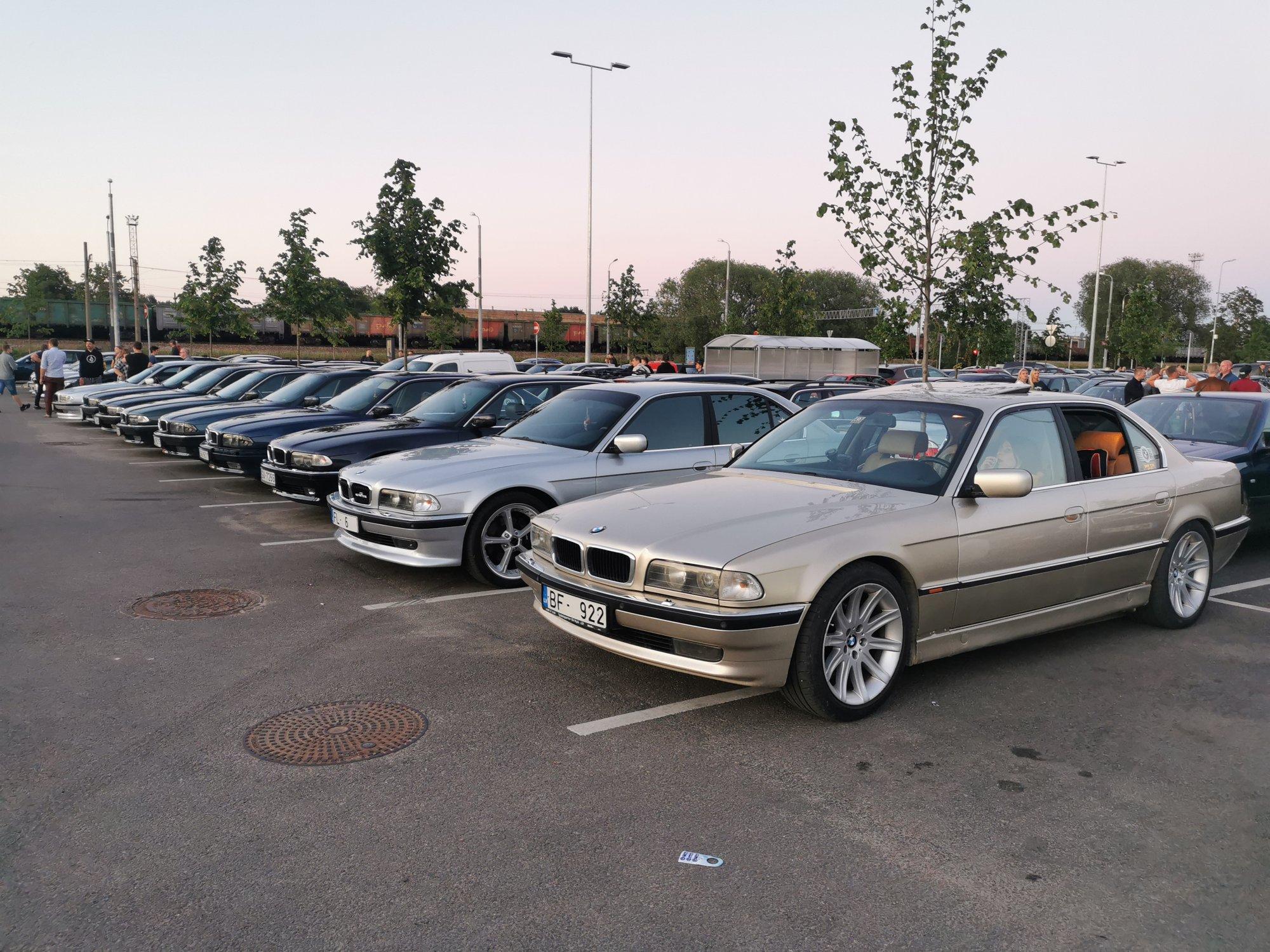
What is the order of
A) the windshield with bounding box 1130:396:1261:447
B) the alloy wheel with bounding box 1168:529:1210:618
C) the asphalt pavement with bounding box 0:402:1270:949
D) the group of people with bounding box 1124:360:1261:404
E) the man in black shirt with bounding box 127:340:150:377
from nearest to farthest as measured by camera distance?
the asphalt pavement with bounding box 0:402:1270:949 → the alloy wheel with bounding box 1168:529:1210:618 → the windshield with bounding box 1130:396:1261:447 → the group of people with bounding box 1124:360:1261:404 → the man in black shirt with bounding box 127:340:150:377

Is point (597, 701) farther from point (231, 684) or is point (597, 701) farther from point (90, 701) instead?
point (90, 701)

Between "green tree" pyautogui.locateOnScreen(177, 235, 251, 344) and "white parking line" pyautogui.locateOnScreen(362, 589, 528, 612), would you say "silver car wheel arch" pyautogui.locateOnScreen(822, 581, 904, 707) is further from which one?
"green tree" pyautogui.locateOnScreen(177, 235, 251, 344)

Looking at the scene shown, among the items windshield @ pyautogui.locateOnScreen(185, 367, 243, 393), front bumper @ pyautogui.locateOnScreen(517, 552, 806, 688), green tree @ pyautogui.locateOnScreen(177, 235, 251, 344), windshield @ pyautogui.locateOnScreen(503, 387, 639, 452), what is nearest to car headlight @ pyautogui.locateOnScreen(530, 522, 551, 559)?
front bumper @ pyautogui.locateOnScreen(517, 552, 806, 688)

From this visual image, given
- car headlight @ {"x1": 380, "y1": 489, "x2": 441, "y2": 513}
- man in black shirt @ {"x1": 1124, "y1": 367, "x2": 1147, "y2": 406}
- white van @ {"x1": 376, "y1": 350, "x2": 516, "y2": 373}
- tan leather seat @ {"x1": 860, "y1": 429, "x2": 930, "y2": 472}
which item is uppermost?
white van @ {"x1": 376, "y1": 350, "x2": 516, "y2": 373}

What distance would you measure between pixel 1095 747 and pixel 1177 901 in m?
1.30

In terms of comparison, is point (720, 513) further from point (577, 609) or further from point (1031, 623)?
point (1031, 623)

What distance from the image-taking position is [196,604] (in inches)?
263

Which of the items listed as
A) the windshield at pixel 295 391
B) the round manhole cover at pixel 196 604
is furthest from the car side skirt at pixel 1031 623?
the windshield at pixel 295 391

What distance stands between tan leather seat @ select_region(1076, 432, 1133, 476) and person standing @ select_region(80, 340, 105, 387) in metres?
24.0

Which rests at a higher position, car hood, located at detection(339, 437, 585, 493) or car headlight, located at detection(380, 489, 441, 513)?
car hood, located at detection(339, 437, 585, 493)

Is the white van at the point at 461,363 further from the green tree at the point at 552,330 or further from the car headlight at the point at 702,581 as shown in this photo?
the green tree at the point at 552,330

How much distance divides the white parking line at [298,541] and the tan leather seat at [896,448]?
553 centimetres

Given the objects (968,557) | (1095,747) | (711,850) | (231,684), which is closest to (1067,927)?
(711,850)

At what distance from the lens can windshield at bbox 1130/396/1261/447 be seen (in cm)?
901
